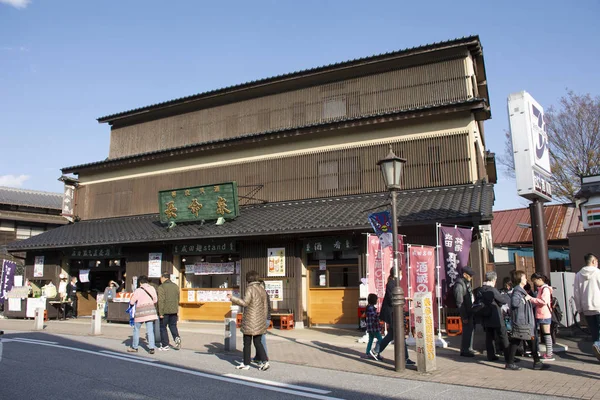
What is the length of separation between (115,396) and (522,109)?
33.4 ft

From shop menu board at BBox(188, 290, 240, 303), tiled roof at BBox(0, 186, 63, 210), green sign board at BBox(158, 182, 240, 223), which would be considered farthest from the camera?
tiled roof at BBox(0, 186, 63, 210)

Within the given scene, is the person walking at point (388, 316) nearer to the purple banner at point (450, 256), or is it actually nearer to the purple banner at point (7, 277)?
the purple banner at point (450, 256)

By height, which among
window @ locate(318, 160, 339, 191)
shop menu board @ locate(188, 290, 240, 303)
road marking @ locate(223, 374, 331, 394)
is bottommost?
road marking @ locate(223, 374, 331, 394)

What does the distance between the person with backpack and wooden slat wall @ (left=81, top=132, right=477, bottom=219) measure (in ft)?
24.4

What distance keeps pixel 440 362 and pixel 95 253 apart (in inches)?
659

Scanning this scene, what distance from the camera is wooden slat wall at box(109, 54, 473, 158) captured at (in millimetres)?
18281

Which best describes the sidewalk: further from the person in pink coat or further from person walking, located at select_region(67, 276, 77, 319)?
person walking, located at select_region(67, 276, 77, 319)

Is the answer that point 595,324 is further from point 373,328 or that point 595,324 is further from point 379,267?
point 379,267

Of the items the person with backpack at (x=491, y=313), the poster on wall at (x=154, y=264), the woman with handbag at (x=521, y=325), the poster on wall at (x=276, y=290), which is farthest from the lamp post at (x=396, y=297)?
the poster on wall at (x=154, y=264)

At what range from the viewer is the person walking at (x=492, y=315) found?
9.30 metres

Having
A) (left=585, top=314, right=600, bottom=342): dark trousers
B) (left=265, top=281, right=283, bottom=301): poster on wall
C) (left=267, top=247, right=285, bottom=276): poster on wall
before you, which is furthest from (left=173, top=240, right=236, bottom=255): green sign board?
(left=585, top=314, right=600, bottom=342): dark trousers

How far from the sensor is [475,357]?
412 inches

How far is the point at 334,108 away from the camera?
20.1 m

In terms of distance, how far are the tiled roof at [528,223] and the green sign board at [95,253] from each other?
813 inches
